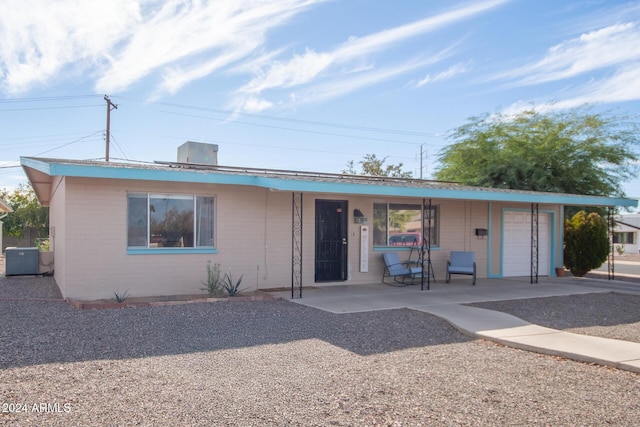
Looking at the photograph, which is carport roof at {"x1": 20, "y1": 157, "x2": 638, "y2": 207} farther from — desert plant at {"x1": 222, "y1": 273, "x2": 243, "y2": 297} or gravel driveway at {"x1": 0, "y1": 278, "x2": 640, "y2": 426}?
gravel driveway at {"x1": 0, "y1": 278, "x2": 640, "y2": 426}

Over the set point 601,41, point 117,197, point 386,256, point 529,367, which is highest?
point 601,41

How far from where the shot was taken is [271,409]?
4.33 m

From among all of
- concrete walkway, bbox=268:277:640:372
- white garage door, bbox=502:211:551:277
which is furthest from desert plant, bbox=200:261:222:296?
white garage door, bbox=502:211:551:277

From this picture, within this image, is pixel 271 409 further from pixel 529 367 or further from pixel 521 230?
pixel 521 230

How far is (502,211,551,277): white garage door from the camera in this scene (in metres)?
15.7

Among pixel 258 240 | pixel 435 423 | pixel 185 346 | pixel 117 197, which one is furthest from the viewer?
pixel 258 240

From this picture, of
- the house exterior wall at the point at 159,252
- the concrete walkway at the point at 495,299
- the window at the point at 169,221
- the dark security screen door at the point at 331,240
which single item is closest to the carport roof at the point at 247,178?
the house exterior wall at the point at 159,252

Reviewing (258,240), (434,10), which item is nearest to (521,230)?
(434,10)

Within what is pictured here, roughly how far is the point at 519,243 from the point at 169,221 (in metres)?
11.0

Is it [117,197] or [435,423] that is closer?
[435,423]

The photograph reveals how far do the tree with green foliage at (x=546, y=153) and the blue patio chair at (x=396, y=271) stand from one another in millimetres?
9489

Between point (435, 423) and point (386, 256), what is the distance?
9.07 meters

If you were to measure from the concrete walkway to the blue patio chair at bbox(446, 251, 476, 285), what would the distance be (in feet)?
1.25

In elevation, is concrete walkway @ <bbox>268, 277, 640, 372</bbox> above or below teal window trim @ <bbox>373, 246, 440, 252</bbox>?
below
